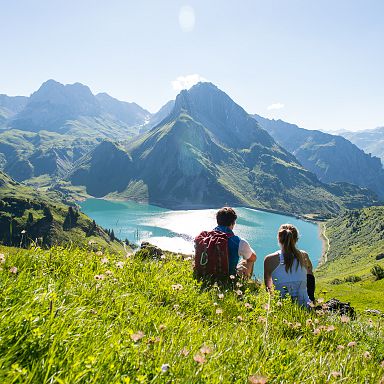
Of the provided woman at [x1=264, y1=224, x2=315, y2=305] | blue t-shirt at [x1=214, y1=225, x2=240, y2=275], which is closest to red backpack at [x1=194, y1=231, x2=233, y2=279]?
blue t-shirt at [x1=214, y1=225, x2=240, y2=275]

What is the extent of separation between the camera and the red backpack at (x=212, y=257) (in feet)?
28.6

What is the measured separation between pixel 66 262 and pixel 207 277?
3.36 m

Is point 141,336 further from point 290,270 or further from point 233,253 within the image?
point 290,270

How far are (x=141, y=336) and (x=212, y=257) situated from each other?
5.98 m

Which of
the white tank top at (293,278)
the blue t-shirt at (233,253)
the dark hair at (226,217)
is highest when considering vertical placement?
the dark hair at (226,217)

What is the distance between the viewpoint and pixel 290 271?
9156 mm

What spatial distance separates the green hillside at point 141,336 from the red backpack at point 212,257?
1465mm

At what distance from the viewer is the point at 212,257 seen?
884 cm

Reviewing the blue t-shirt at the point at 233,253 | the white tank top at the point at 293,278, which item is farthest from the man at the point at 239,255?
the white tank top at the point at 293,278

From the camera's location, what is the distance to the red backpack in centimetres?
871

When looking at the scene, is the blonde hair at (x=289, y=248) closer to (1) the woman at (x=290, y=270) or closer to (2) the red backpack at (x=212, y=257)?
(1) the woman at (x=290, y=270)

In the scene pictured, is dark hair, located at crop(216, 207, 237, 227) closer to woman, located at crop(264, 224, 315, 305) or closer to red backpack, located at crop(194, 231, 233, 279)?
red backpack, located at crop(194, 231, 233, 279)

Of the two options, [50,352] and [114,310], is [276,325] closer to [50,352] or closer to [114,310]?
[114,310]

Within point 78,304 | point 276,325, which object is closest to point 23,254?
point 78,304
